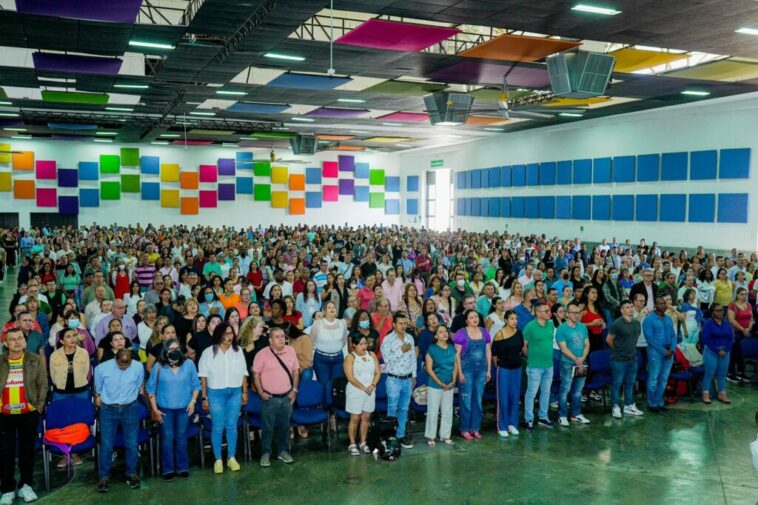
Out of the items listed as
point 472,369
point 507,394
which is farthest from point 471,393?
point 507,394

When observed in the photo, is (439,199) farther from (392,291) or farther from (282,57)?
(392,291)

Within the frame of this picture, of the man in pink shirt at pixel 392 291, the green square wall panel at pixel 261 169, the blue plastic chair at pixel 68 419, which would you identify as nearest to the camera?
the blue plastic chair at pixel 68 419

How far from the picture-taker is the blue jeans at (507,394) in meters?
6.73

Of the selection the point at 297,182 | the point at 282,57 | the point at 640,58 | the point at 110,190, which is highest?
the point at 640,58

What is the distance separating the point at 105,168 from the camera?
28516 millimetres

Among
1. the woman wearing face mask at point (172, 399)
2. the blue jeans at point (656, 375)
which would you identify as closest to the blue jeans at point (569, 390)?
the blue jeans at point (656, 375)

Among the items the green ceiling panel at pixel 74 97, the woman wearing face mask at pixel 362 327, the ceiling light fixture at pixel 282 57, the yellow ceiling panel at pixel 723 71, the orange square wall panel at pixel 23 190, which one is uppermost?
the yellow ceiling panel at pixel 723 71

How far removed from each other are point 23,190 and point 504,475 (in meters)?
27.8

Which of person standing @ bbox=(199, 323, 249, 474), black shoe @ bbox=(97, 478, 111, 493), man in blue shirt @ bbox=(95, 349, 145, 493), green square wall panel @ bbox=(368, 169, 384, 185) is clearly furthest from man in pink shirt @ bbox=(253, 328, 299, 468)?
green square wall panel @ bbox=(368, 169, 384, 185)

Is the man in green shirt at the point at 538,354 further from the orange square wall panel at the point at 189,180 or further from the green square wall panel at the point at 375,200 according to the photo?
the green square wall panel at the point at 375,200

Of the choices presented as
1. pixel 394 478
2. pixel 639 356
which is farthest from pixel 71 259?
pixel 639 356

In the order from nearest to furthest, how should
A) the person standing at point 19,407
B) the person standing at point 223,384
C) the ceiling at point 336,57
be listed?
the person standing at point 19,407
the person standing at point 223,384
the ceiling at point 336,57

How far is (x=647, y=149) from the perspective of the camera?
18.4 meters

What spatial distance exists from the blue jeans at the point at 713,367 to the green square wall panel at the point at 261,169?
25799 millimetres
